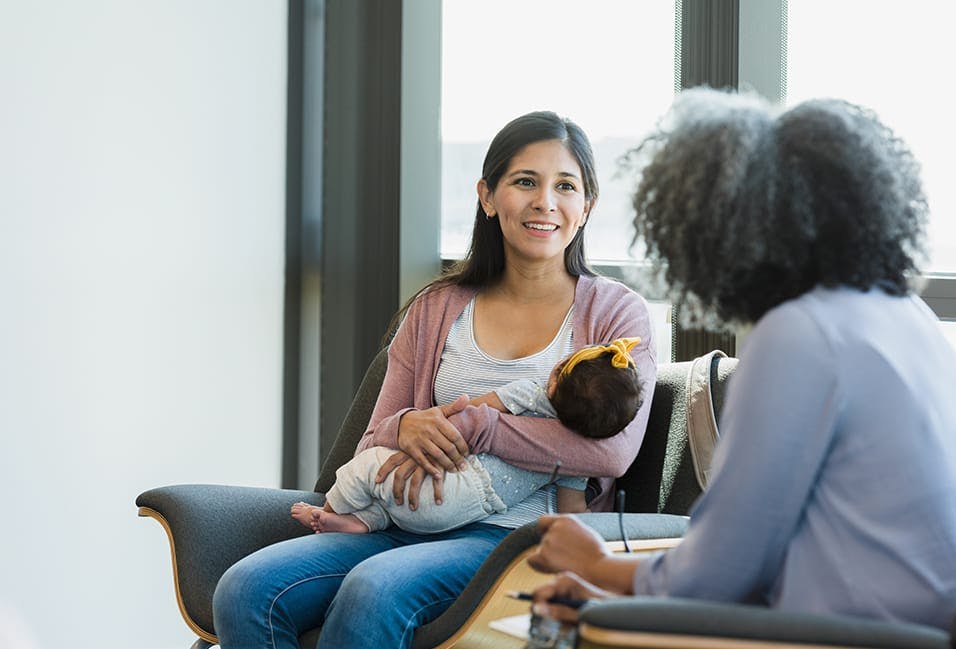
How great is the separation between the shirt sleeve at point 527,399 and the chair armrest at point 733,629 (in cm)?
101

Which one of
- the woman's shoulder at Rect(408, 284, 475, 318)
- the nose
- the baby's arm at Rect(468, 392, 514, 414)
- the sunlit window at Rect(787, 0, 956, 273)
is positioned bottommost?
the baby's arm at Rect(468, 392, 514, 414)

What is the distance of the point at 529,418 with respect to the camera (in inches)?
87.3

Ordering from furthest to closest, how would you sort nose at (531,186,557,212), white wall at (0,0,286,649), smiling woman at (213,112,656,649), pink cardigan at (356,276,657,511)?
white wall at (0,0,286,649) → nose at (531,186,557,212) → pink cardigan at (356,276,657,511) → smiling woman at (213,112,656,649)

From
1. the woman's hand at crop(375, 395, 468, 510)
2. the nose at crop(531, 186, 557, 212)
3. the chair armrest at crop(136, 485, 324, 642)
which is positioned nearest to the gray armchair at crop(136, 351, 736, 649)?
the chair armrest at crop(136, 485, 324, 642)

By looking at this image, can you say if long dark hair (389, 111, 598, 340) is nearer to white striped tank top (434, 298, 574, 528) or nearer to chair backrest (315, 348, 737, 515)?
white striped tank top (434, 298, 574, 528)

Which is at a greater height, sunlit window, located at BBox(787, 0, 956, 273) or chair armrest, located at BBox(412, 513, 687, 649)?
sunlit window, located at BBox(787, 0, 956, 273)

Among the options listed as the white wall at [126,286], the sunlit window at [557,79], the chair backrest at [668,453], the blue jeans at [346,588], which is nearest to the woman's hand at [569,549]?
the blue jeans at [346,588]

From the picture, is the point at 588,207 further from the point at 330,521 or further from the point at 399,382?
the point at 330,521

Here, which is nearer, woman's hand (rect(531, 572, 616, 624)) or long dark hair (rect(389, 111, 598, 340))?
woman's hand (rect(531, 572, 616, 624))

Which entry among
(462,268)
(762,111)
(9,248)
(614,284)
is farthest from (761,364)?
(9,248)

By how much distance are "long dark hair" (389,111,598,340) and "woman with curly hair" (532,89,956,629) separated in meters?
1.01

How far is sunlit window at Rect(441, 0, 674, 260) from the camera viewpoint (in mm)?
3090

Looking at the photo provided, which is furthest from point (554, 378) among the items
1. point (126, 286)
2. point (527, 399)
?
point (126, 286)

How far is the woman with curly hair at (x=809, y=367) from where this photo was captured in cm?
128
